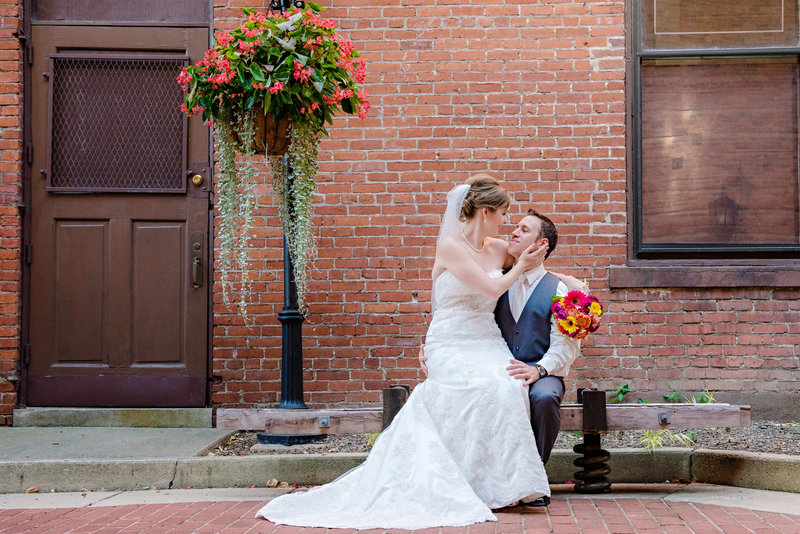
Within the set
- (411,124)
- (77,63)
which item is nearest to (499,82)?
(411,124)

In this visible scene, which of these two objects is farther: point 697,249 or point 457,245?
point 697,249

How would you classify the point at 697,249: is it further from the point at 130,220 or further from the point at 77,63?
the point at 77,63

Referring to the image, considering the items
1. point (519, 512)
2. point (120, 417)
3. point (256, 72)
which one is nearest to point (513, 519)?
point (519, 512)

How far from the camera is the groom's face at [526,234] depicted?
4895 millimetres

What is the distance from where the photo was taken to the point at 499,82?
675 centimetres

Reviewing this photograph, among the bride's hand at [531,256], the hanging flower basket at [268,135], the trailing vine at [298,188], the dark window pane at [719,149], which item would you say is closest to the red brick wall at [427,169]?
the dark window pane at [719,149]

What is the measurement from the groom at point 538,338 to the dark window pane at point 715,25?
112 inches

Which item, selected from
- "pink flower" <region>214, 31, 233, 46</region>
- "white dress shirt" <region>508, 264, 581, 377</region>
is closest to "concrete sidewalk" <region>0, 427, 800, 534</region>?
"white dress shirt" <region>508, 264, 581, 377</region>

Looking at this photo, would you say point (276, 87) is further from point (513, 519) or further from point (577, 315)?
point (513, 519)

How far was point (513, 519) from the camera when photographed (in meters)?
4.23

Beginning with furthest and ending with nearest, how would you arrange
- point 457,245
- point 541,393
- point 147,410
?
point 147,410 < point 457,245 < point 541,393

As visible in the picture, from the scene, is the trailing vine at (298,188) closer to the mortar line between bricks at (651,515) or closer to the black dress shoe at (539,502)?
the black dress shoe at (539,502)

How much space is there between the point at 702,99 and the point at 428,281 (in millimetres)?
2691

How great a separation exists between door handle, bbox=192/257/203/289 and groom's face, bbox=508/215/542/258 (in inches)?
114
